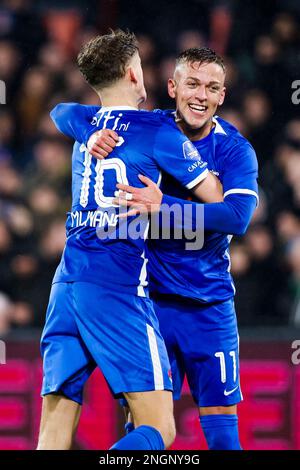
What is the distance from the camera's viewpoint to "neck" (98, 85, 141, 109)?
136 inches

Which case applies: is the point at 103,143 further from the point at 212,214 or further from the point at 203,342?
the point at 203,342

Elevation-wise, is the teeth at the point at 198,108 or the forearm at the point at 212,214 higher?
the teeth at the point at 198,108

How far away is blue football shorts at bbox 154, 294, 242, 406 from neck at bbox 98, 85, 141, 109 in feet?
2.75

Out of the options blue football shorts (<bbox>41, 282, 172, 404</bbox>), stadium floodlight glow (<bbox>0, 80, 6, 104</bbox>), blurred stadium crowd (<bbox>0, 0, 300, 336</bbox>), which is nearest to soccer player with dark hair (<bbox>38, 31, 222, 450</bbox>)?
blue football shorts (<bbox>41, 282, 172, 404</bbox>)

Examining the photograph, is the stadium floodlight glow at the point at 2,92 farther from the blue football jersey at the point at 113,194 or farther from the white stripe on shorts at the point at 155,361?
the white stripe on shorts at the point at 155,361

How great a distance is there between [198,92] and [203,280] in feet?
2.50

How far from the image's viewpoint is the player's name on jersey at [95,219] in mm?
3297

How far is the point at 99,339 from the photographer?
3.20 metres

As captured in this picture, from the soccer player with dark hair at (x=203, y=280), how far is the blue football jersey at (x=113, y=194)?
10.5 inches

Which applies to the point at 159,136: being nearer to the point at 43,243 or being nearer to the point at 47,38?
the point at 43,243

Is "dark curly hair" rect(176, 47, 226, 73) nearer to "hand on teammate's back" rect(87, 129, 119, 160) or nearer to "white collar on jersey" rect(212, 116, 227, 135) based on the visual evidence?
"white collar on jersey" rect(212, 116, 227, 135)

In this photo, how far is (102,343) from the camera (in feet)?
10.5

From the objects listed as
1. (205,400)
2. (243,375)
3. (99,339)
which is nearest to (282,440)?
(243,375)

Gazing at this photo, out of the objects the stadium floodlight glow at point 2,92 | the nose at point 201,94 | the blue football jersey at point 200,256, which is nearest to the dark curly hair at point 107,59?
the nose at point 201,94
